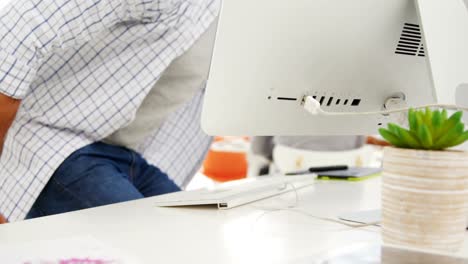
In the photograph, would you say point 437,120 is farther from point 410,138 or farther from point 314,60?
point 314,60

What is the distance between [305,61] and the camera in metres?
0.96

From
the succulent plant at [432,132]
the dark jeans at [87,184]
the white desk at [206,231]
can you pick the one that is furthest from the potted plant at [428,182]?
the dark jeans at [87,184]

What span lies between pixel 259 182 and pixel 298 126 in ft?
0.94

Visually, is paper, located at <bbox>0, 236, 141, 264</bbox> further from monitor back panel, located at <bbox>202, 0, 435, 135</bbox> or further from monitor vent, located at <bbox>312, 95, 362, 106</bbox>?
monitor vent, located at <bbox>312, 95, 362, 106</bbox>

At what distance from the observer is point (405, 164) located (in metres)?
0.67

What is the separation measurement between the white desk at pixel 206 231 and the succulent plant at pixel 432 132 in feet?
0.66

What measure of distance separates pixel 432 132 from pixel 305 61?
328 millimetres

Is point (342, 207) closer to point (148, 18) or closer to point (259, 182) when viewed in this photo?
point (259, 182)

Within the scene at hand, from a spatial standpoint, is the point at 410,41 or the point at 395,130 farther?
the point at 410,41

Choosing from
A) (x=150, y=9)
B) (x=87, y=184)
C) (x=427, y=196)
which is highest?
(x=150, y=9)

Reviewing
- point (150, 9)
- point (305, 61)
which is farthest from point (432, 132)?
point (150, 9)

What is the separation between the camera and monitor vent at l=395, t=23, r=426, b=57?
3.29 feet

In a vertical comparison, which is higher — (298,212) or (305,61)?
(305,61)

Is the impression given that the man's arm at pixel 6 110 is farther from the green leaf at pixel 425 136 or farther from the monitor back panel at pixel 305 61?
the green leaf at pixel 425 136
